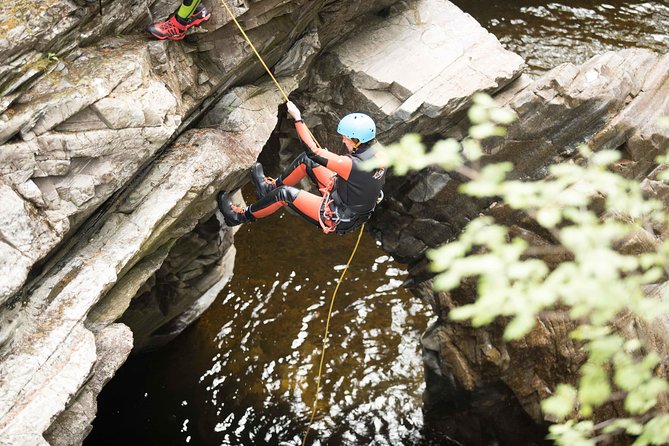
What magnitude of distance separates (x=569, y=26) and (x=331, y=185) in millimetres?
9602

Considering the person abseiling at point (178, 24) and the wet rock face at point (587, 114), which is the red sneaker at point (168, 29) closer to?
the person abseiling at point (178, 24)

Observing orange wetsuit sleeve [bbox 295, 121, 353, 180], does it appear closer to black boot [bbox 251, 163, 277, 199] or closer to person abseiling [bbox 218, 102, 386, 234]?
person abseiling [bbox 218, 102, 386, 234]

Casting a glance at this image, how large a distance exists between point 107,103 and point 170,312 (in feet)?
20.2

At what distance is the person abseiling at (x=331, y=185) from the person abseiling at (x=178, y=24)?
1641 mm

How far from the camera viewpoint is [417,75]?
10180 mm

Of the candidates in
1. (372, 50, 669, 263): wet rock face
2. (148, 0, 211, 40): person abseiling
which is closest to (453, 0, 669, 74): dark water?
(372, 50, 669, 263): wet rock face

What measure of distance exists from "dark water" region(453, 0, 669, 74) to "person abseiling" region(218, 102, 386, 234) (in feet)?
24.4

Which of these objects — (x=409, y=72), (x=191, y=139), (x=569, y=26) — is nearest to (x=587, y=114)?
(x=409, y=72)

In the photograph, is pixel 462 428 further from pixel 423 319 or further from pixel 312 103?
pixel 312 103

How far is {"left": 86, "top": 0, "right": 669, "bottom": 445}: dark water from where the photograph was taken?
12.0 meters

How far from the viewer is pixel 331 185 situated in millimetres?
9195

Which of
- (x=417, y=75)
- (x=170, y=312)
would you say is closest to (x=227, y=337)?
(x=170, y=312)

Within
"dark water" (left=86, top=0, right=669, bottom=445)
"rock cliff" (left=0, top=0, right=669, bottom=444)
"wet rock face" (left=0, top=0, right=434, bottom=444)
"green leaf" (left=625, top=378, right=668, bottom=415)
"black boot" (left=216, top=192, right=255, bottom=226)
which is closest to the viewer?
"green leaf" (left=625, top=378, right=668, bottom=415)

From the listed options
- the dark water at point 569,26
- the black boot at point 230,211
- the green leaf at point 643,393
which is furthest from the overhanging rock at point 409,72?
the green leaf at point 643,393
